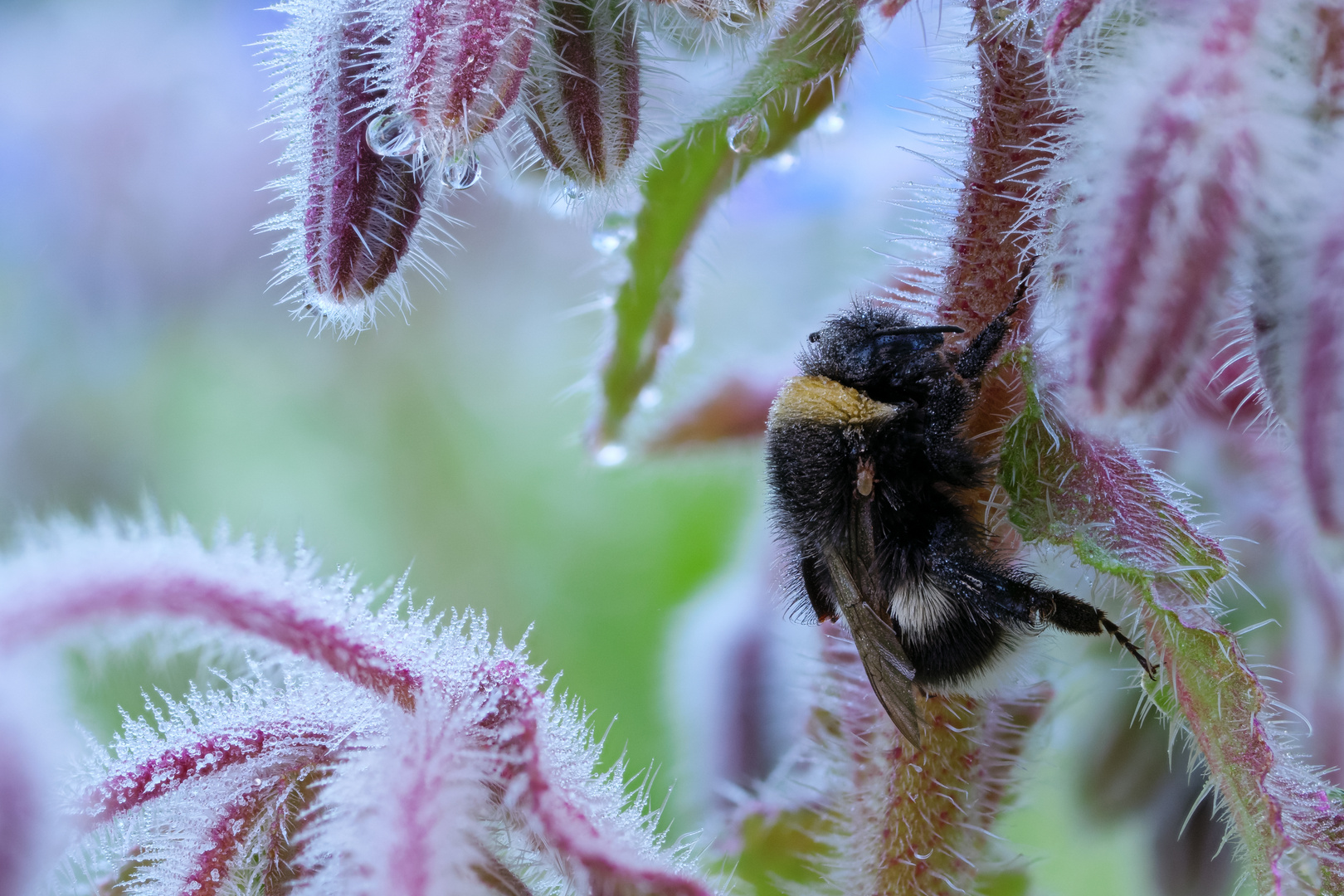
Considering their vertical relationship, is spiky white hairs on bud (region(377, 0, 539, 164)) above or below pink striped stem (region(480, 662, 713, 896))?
above

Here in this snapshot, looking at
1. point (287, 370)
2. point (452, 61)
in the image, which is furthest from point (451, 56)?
point (287, 370)

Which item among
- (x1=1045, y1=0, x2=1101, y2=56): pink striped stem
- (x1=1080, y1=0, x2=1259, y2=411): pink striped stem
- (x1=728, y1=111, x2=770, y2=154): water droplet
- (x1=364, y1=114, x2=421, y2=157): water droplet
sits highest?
(x1=364, y1=114, x2=421, y2=157): water droplet

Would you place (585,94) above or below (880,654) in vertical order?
above

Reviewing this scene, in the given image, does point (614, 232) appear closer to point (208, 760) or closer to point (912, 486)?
point (912, 486)

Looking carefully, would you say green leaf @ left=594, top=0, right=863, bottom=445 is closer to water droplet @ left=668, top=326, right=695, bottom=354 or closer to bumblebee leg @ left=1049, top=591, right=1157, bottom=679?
water droplet @ left=668, top=326, right=695, bottom=354

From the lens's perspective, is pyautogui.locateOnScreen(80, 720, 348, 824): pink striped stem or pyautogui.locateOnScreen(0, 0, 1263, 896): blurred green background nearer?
pyautogui.locateOnScreen(80, 720, 348, 824): pink striped stem

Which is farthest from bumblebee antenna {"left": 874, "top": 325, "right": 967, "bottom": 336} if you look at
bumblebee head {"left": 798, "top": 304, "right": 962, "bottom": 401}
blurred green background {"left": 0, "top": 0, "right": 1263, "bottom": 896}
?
blurred green background {"left": 0, "top": 0, "right": 1263, "bottom": 896}

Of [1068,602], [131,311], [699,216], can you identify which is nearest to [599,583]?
[131,311]

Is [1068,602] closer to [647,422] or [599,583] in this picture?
[647,422]
